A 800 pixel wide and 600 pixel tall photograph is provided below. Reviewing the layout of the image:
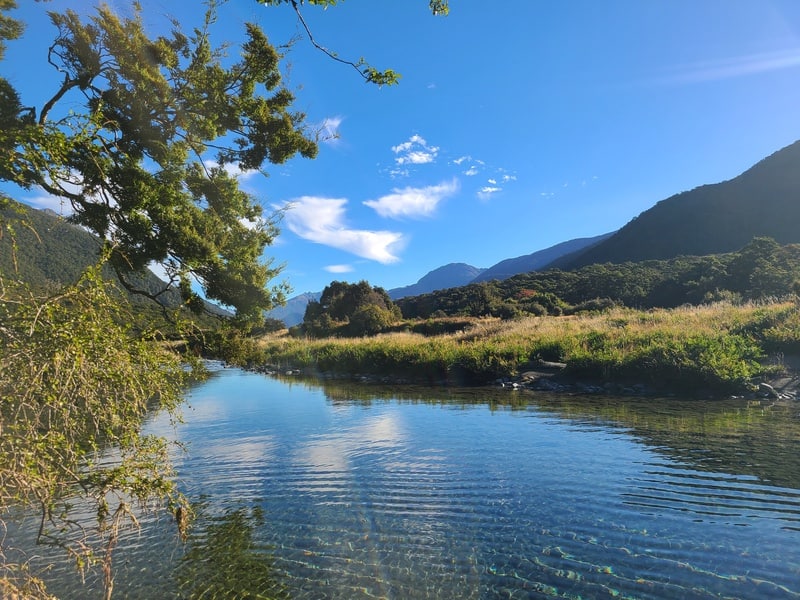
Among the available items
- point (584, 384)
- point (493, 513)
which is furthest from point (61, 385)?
point (584, 384)

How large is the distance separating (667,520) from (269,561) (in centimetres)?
575

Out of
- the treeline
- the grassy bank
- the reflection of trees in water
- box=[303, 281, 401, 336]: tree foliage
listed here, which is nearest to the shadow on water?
the grassy bank

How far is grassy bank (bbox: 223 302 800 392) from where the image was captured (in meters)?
17.3

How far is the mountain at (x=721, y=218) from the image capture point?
249 feet

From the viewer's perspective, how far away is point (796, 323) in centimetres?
1831

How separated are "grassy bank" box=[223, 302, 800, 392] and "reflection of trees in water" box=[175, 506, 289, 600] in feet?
23.5

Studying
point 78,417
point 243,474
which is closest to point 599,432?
point 243,474

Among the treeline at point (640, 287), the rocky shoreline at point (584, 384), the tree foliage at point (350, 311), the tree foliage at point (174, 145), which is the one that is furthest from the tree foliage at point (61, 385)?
the tree foliage at point (350, 311)

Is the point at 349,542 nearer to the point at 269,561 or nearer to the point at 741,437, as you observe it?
the point at 269,561

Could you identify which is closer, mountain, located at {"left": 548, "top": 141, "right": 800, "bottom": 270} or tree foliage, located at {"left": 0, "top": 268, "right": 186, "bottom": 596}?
tree foliage, located at {"left": 0, "top": 268, "right": 186, "bottom": 596}

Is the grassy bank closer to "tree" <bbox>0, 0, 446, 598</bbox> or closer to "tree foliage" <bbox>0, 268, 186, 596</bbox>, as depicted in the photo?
"tree" <bbox>0, 0, 446, 598</bbox>

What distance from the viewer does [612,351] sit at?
21.0 m

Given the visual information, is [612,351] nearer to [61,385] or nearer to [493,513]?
[493,513]

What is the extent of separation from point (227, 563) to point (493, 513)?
3998mm
